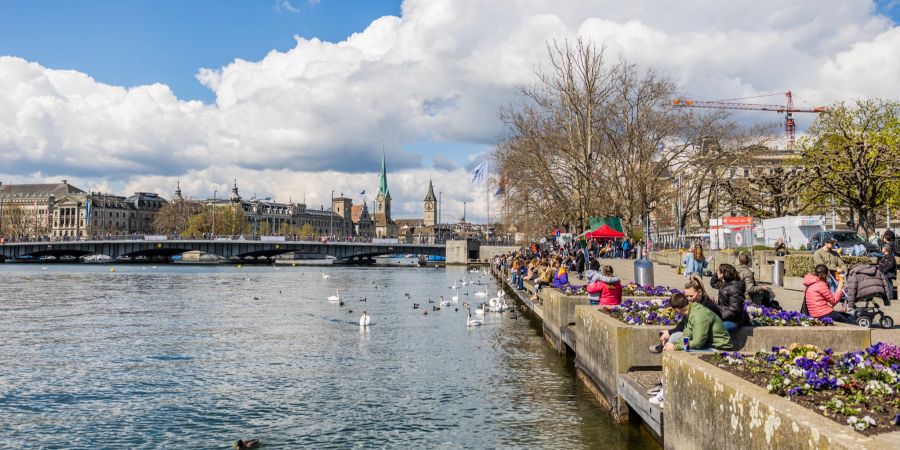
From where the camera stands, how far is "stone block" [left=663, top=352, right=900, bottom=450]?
6039 millimetres

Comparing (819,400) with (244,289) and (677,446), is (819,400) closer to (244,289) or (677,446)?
(677,446)

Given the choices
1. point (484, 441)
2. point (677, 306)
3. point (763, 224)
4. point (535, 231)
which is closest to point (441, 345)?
point (484, 441)

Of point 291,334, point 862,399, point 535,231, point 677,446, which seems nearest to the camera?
point 862,399

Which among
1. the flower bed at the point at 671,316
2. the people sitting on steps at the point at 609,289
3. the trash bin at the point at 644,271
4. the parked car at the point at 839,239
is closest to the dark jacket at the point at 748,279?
the flower bed at the point at 671,316

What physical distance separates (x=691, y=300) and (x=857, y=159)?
35560 millimetres

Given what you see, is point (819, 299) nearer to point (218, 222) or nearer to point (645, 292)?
point (645, 292)

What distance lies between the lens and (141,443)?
12891 millimetres

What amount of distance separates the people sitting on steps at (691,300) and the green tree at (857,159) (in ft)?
107

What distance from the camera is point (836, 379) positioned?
748 centimetres

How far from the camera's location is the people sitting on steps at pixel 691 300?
37.5 ft

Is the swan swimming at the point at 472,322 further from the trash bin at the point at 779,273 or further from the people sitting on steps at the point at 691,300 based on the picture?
the people sitting on steps at the point at 691,300

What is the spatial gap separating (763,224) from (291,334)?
3331 centimetres

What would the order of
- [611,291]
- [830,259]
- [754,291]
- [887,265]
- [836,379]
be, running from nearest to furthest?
[836,379]
[754,291]
[611,291]
[830,259]
[887,265]

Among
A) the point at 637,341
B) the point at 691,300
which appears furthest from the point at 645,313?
the point at 691,300
